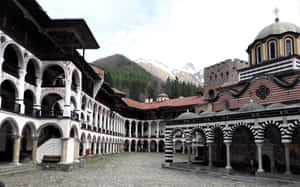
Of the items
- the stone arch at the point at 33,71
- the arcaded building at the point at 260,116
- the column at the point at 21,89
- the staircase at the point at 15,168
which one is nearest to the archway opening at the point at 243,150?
the arcaded building at the point at 260,116

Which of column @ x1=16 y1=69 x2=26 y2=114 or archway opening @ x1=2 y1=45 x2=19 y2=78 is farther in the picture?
column @ x1=16 y1=69 x2=26 y2=114

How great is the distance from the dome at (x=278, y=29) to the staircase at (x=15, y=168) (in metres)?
20.9

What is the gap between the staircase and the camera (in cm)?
1617

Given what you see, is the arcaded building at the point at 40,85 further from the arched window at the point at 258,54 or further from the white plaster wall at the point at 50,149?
the arched window at the point at 258,54

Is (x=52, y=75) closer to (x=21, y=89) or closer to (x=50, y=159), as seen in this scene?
(x=21, y=89)

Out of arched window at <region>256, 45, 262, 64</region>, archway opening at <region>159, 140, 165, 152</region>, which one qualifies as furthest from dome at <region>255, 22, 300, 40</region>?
archway opening at <region>159, 140, 165, 152</region>

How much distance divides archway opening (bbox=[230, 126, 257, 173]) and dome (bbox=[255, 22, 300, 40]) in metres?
8.61

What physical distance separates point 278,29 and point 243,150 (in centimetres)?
1066

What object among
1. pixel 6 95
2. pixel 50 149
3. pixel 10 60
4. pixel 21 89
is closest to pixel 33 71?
pixel 10 60

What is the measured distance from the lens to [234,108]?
23.0 meters

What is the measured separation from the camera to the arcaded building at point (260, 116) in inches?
648

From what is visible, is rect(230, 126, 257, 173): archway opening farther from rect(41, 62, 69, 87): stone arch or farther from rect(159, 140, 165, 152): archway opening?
rect(159, 140, 165, 152): archway opening

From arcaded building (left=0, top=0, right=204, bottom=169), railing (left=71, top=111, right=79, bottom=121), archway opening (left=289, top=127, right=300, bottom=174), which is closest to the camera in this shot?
arcaded building (left=0, top=0, right=204, bottom=169)

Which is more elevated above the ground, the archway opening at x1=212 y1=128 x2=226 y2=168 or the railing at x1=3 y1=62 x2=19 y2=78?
the railing at x1=3 y1=62 x2=19 y2=78
